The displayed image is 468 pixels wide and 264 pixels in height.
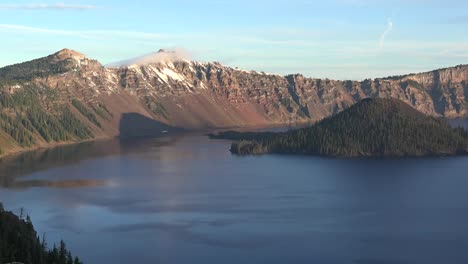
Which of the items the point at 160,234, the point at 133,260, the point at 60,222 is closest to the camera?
the point at 133,260

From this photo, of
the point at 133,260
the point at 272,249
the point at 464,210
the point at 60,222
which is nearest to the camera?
the point at 133,260

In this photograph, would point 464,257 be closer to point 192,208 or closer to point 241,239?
point 241,239

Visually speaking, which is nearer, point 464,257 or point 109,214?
point 464,257

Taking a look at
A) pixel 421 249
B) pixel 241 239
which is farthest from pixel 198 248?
pixel 421 249

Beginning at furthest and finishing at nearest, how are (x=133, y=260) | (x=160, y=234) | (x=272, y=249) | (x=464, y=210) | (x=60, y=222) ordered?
(x=464, y=210), (x=60, y=222), (x=160, y=234), (x=272, y=249), (x=133, y=260)

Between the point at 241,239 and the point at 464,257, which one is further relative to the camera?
the point at 241,239

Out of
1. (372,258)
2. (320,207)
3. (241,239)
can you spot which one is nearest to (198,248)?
(241,239)

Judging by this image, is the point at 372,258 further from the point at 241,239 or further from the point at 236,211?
the point at 236,211

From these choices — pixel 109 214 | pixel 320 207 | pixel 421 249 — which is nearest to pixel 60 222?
pixel 109 214

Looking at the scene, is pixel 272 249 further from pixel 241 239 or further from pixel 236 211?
pixel 236 211
